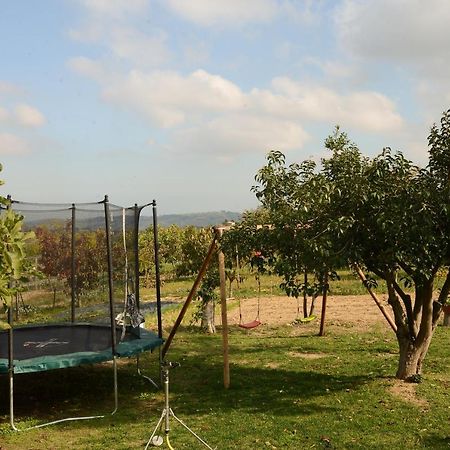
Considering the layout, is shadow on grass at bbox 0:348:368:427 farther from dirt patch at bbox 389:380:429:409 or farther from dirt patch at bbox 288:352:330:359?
dirt patch at bbox 288:352:330:359

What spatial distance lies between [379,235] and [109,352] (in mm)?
4503

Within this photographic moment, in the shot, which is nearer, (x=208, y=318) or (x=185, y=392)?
(x=185, y=392)

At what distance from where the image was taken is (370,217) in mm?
6895

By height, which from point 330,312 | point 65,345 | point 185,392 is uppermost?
point 65,345

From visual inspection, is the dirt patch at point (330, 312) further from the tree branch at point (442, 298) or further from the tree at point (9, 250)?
the tree at point (9, 250)

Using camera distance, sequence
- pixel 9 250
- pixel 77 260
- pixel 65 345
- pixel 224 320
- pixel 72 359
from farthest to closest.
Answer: pixel 77 260, pixel 65 345, pixel 224 320, pixel 72 359, pixel 9 250

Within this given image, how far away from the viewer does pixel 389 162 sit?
7.03 meters

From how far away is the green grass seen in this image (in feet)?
21.2

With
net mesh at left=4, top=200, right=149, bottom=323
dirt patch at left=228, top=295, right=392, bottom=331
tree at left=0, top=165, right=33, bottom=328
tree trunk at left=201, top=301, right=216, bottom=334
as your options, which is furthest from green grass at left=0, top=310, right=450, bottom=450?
tree at left=0, top=165, right=33, bottom=328

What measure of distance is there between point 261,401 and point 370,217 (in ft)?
10.9

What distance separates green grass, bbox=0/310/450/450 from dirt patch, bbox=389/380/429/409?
0.18ft

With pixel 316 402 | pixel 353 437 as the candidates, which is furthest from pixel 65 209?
pixel 353 437

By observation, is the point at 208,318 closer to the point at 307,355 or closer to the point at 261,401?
the point at 307,355

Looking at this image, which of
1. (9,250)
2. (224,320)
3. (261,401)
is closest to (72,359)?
(224,320)
